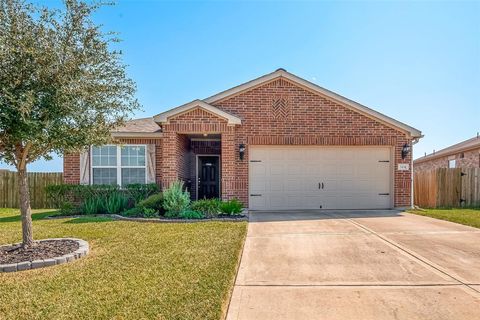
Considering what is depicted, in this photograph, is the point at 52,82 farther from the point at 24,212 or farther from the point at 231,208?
the point at 231,208

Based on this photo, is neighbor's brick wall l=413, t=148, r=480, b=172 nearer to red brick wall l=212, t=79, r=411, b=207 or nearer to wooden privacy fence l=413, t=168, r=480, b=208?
wooden privacy fence l=413, t=168, r=480, b=208

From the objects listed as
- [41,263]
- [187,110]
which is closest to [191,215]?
[187,110]

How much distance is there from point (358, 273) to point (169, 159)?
763 centimetres

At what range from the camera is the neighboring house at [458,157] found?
17.9 m

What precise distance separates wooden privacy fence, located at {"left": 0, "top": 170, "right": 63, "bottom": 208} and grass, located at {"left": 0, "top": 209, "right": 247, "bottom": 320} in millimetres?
7271

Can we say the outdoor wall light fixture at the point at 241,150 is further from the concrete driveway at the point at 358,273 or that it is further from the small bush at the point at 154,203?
the concrete driveway at the point at 358,273

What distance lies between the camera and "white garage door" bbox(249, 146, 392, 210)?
38.4ft

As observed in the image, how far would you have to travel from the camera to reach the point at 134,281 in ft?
13.8

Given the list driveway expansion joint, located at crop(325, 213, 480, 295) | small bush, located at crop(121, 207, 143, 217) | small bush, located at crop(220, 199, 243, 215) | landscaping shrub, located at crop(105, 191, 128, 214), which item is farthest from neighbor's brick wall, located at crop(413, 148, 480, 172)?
landscaping shrub, located at crop(105, 191, 128, 214)

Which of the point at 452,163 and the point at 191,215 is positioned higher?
the point at 452,163

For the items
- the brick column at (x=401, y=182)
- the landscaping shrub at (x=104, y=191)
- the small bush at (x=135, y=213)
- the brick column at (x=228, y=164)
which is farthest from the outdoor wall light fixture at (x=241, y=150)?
the brick column at (x=401, y=182)

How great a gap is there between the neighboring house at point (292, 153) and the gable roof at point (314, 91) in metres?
0.03

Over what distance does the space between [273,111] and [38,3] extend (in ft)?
25.6

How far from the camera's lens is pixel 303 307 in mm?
3559
